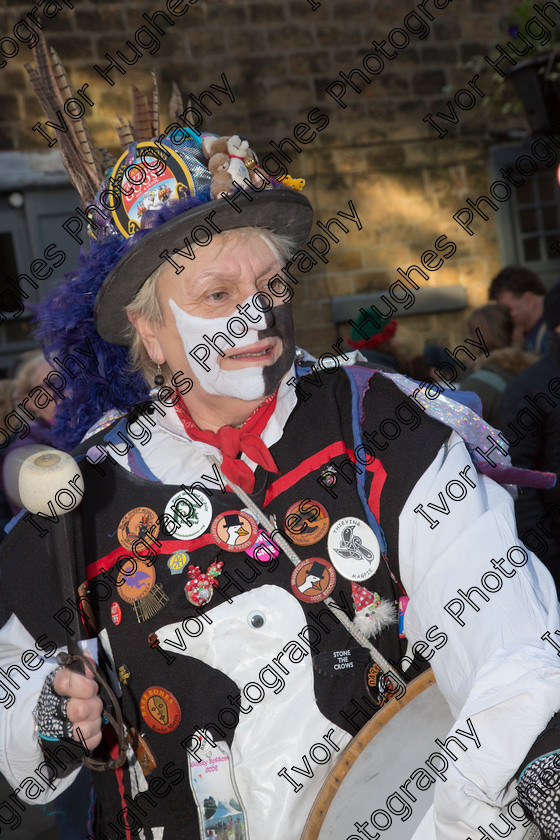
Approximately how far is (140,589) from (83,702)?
29 cm

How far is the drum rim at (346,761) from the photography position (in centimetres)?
181

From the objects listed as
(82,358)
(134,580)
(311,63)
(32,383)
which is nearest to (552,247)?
(311,63)

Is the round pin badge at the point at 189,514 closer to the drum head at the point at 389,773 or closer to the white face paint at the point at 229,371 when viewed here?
the white face paint at the point at 229,371

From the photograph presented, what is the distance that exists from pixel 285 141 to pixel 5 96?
2.35 meters

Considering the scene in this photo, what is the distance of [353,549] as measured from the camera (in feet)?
6.63

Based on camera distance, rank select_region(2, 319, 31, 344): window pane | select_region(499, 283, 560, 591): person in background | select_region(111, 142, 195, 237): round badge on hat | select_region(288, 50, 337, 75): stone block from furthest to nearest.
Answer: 1. select_region(288, 50, 337, 75): stone block
2. select_region(2, 319, 31, 344): window pane
3. select_region(499, 283, 560, 591): person in background
4. select_region(111, 142, 195, 237): round badge on hat

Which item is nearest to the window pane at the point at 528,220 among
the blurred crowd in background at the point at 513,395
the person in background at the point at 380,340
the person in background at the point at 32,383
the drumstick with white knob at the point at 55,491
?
the blurred crowd in background at the point at 513,395

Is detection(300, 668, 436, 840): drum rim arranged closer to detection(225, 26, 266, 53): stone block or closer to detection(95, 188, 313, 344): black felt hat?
detection(95, 188, 313, 344): black felt hat

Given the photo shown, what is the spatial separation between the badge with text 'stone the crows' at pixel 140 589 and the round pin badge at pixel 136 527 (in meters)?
0.05

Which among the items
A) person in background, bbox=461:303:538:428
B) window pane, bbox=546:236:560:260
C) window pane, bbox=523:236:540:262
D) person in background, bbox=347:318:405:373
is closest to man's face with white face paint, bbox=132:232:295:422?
person in background, bbox=461:303:538:428

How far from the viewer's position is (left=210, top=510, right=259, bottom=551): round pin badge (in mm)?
2090

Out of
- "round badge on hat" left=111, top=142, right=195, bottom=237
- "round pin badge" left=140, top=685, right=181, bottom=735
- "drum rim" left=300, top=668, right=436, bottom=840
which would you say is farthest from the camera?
"round badge on hat" left=111, top=142, right=195, bottom=237

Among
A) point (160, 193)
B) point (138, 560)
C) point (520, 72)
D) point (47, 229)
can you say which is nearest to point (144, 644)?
point (138, 560)

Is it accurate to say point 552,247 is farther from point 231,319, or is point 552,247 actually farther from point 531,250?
point 231,319
